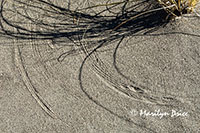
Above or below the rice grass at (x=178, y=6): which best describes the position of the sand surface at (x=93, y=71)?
below

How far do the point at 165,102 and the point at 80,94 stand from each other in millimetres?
643

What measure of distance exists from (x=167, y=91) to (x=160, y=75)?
13 centimetres

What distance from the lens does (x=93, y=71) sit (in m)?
2.05

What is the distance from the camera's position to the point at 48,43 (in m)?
2.09

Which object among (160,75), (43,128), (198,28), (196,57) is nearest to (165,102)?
(160,75)

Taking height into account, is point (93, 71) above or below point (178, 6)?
below

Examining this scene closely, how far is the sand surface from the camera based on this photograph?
1998mm

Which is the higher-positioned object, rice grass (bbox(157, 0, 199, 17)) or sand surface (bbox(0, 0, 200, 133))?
rice grass (bbox(157, 0, 199, 17))

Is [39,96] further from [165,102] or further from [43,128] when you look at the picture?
[165,102]

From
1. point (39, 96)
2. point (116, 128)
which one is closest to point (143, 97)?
point (116, 128)

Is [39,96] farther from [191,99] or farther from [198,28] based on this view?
[198,28]

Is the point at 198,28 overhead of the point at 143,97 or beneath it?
overhead

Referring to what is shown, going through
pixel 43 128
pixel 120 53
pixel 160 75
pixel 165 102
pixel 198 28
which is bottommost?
pixel 43 128

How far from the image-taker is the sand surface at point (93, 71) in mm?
1998
